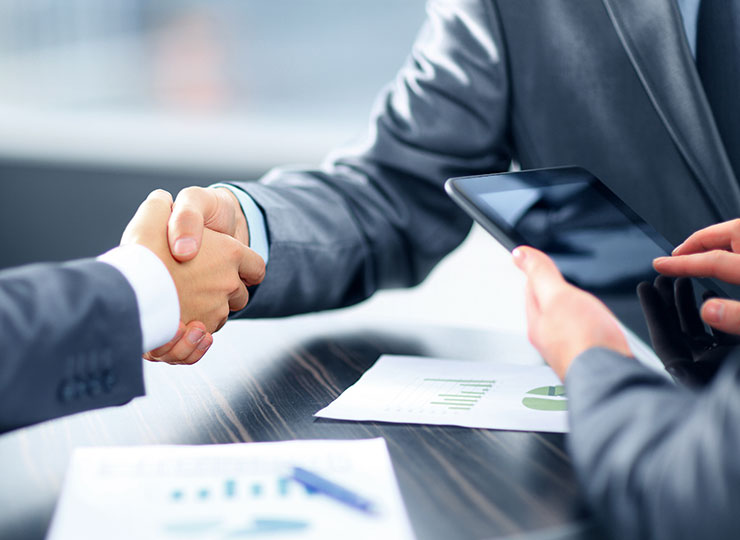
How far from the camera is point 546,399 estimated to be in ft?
2.15

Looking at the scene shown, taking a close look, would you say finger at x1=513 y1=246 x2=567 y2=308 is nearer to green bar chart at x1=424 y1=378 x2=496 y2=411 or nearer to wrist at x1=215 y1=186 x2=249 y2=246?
green bar chart at x1=424 y1=378 x2=496 y2=411

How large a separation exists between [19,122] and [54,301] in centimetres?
209

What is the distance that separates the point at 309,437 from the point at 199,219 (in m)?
0.29

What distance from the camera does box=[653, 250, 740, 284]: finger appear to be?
666 mm

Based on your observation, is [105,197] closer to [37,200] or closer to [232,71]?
[37,200]

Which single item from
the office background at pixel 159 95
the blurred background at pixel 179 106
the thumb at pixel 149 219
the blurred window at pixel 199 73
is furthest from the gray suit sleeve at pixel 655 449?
the blurred window at pixel 199 73

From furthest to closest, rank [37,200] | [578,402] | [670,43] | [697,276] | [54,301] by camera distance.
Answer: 1. [37,200]
2. [670,43]
3. [697,276]
4. [54,301]
5. [578,402]

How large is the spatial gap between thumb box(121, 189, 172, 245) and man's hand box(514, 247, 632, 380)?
0.37 m

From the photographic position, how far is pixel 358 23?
2.72 meters

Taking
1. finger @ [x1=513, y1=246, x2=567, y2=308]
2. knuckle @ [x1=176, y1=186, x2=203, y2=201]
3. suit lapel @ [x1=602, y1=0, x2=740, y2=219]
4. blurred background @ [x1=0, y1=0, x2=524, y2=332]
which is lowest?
blurred background @ [x1=0, y1=0, x2=524, y2=332]

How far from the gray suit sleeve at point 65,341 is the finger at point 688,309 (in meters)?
0.45

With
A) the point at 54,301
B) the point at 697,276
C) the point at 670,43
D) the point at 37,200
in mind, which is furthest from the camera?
the point at 37,200

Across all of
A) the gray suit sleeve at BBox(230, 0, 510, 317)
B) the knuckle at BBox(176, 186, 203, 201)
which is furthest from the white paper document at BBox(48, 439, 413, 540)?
the gray suit sleeve at BBox(230, 0, 510, 317)

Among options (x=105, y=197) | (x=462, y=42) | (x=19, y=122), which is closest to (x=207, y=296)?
(x=462, y=42)
